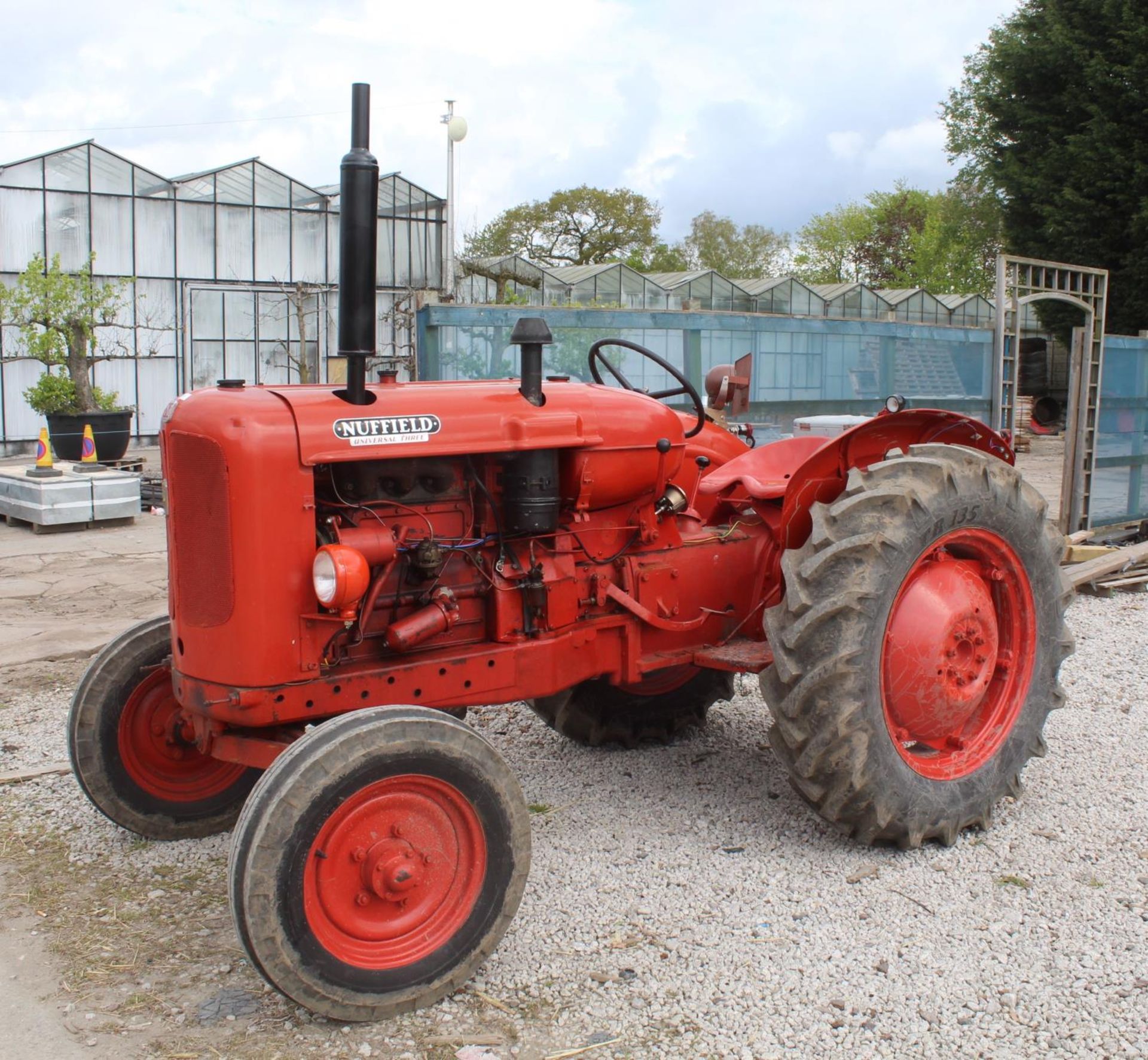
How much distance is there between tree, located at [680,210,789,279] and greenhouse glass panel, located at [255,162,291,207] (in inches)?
1225

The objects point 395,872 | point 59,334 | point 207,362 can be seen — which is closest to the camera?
point 395,872

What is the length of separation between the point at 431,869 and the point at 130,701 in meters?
1.35

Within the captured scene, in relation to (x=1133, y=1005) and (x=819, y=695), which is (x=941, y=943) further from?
(x=819, y=695)

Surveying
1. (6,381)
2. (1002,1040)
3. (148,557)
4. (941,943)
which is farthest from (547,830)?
(6,381)

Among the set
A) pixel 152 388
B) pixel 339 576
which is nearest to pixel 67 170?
pixel 152 388

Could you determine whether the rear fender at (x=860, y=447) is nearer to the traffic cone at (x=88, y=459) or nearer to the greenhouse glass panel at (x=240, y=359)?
the traffic cone at (x=88, y=459)

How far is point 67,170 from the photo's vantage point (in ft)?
62.8

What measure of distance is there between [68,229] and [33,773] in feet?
56.5

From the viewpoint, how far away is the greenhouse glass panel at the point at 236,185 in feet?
67.7

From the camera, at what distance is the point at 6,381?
1862cm

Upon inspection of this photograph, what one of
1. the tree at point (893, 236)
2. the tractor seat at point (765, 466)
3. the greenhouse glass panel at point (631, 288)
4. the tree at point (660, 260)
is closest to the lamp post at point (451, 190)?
the greenhouse glass panel at point (631, 288)

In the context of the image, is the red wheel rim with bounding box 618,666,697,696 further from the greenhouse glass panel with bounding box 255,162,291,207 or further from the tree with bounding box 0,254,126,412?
the greenhouse glass panel with bounding box 255,162,291,207

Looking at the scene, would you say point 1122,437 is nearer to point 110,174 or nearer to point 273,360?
point 273,360

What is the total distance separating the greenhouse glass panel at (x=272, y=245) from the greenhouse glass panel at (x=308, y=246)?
0.13m
